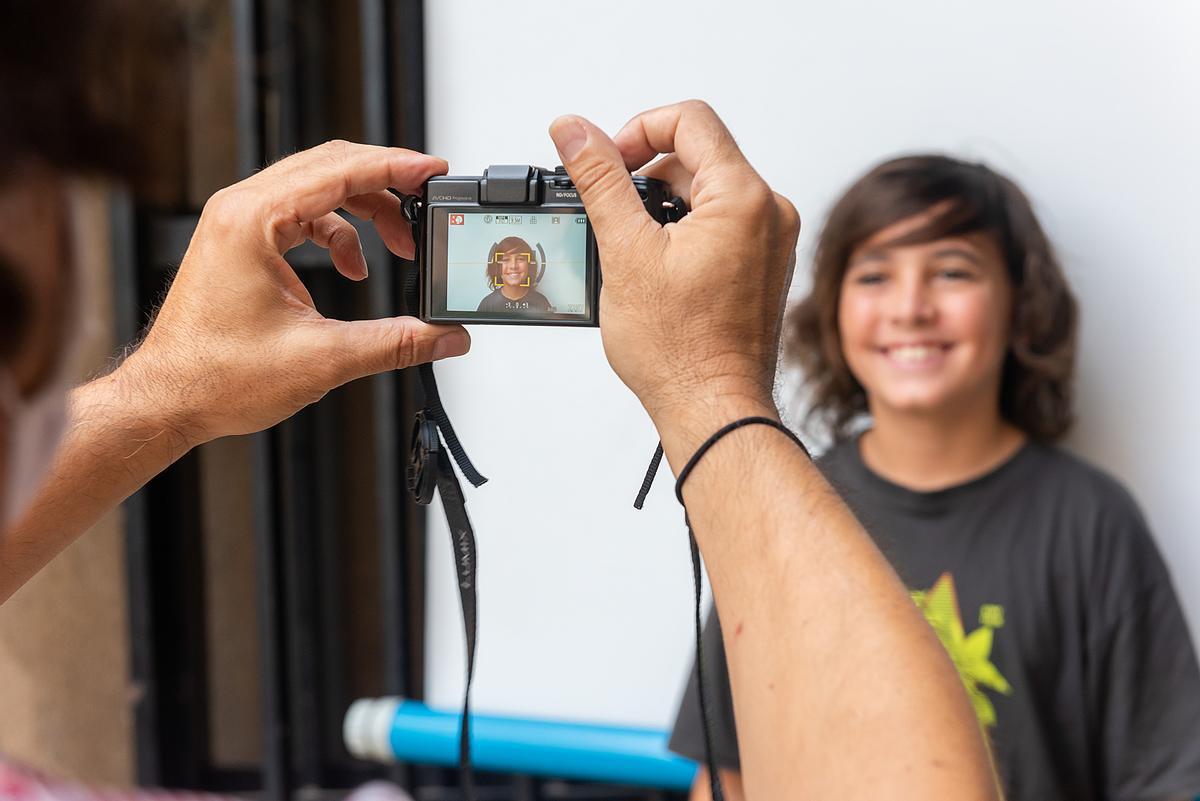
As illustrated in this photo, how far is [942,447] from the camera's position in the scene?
1.43m

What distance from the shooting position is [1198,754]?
1279 millimetres

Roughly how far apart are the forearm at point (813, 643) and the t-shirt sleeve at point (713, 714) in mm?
614

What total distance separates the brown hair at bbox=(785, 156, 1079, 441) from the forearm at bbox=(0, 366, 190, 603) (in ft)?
2.87

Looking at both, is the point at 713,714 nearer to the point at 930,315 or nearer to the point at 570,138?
the point at 930,315

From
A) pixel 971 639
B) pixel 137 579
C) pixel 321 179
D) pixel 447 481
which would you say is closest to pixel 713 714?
pixel 971 639

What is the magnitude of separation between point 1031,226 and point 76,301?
123 cm

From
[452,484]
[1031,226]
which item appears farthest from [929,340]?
[452,484]

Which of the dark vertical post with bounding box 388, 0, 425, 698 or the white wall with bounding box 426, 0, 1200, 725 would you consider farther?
the dark vertical post with bounding box 388, 0, 425, 698

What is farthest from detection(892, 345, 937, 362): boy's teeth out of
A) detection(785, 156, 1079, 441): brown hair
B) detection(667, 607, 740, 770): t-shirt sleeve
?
detection(667, 607, 740, 770): t-shirt sleeve

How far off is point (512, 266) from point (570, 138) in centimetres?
13

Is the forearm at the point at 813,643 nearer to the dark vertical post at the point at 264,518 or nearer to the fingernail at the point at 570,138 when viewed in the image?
the fingernail at the point at 570,138

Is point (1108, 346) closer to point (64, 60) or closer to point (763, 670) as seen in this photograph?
point (763, 670)

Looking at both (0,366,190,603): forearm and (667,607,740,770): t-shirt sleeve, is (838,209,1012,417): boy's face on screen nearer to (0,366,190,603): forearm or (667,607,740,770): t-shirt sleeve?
(667,607,740,770): t-shirt sleeve

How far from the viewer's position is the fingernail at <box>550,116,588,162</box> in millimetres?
788
